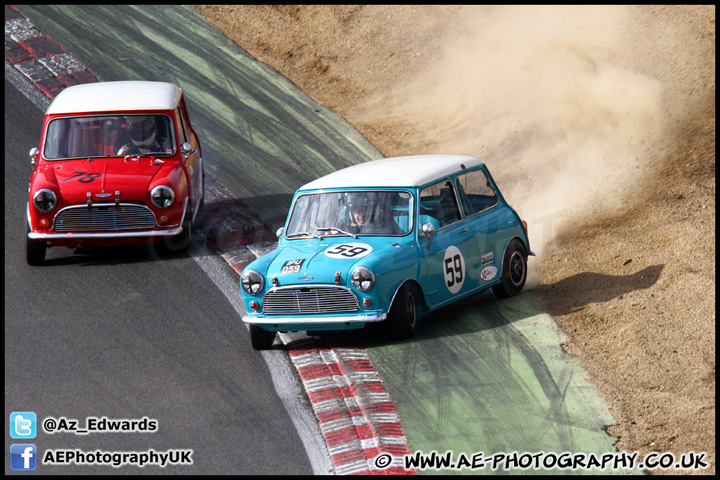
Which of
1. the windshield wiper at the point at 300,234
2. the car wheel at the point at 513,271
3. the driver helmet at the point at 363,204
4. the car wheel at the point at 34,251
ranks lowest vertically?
the car wheel at the point at 34,251

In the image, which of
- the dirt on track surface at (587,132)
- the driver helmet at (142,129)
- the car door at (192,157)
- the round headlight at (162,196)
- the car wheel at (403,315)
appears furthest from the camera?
the car door at (192,157)

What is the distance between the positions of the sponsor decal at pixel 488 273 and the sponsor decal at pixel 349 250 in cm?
152

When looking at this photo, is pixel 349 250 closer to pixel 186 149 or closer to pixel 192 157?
pixel 186 149

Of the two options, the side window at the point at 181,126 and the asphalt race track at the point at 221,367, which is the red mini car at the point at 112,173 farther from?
the asphalt race track at the point at 221,367

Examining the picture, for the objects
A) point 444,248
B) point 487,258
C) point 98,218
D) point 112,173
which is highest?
point 444,248

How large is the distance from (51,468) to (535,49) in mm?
14184

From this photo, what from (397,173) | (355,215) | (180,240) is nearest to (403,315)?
(355,215)

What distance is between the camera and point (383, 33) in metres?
19.9

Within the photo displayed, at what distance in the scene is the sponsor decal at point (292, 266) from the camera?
920 centimetres

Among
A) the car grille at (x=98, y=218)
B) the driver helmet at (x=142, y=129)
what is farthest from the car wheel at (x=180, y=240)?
the driver helmet at (x=142, y=129)

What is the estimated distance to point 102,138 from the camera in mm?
12516

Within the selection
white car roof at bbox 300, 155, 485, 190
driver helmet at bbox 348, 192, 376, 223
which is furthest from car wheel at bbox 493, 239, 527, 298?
driver helmet at bbox 348, 192, 376, 223

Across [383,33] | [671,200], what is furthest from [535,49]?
[671,200]

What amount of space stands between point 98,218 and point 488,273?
16.5 feet
